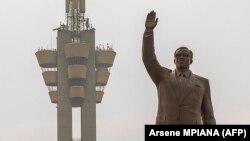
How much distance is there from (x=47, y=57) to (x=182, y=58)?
11046 cm

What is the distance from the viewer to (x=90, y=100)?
120 m

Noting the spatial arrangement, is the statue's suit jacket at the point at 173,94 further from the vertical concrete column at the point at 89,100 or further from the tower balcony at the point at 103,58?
the tower balcony at the point at 103,58

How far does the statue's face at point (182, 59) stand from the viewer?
12.9m

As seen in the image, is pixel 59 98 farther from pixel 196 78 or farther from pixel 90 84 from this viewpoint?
pixel 196 78

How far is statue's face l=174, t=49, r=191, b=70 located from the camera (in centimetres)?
1286

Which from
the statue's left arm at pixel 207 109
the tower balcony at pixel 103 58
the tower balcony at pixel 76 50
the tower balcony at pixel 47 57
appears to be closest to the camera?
the statue's left arm at pixel 207 109

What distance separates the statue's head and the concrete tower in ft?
343

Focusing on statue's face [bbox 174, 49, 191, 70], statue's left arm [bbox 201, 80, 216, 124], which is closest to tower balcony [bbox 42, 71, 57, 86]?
statue's left arm [bbox 201, 80, 216, 124]

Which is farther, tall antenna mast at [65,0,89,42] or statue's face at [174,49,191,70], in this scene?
tall antenna mast at [65,0,89,42]

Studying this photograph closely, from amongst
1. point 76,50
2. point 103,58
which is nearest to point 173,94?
point 76,50

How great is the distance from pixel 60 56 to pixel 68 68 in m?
2.68

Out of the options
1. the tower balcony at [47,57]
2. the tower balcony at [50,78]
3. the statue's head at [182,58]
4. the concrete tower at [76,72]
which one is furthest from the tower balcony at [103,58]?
the statue's head at [182,58]

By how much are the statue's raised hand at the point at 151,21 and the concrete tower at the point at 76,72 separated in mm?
104931

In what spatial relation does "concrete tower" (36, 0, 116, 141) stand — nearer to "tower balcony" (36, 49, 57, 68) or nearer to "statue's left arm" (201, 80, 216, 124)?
"tower balcony" (36, 49, 57, 68)
